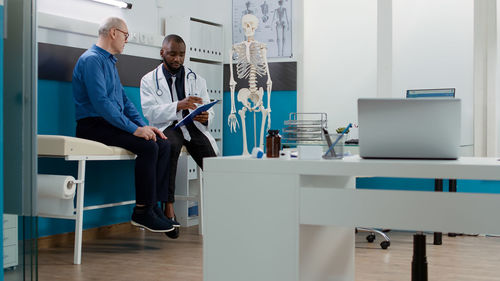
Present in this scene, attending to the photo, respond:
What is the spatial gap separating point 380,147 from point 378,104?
0.14 metres

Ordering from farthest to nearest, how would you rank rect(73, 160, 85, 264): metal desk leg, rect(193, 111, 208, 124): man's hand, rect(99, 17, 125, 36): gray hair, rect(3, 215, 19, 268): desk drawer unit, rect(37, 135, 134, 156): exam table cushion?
rect(193, 111, 208, 124): man's hand, rect(99, 17, 125, 36): gray hair, rect(73, 160, 85, 264): metal desk leg, rect(37, 135, 134, 156): exam table cushion, rect(3, 215, 19, 268): desk drawer unit

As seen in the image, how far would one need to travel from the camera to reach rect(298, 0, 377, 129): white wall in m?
4.75

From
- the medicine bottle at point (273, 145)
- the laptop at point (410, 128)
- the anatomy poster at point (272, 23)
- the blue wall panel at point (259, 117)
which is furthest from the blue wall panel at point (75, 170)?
the laptop at point (410, 128)

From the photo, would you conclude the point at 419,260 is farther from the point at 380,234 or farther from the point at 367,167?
the point at 380,234

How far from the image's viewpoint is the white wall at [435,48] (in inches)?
177

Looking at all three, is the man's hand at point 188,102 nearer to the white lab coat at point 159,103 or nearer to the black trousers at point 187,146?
the white lab coat at point 159,103

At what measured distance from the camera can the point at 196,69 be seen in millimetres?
4922

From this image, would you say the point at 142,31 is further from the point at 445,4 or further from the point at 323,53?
the point at 445,4

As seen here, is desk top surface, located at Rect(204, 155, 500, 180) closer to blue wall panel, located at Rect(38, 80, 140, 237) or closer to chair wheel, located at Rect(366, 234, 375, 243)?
blue wall panel, located at Rect(38, 80, 140, 237)

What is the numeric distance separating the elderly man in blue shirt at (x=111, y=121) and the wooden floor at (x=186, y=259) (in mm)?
242

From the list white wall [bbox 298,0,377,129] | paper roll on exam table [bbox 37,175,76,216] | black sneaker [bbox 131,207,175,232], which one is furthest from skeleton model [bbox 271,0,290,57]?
paper roll on exam table [bbox 37,175,76,216]

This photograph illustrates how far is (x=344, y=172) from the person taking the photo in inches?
73.9

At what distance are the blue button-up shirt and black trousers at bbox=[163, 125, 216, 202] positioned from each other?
0.40 metres

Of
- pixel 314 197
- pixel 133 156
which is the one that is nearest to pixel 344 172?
pixel 314 197
